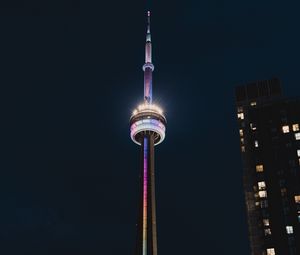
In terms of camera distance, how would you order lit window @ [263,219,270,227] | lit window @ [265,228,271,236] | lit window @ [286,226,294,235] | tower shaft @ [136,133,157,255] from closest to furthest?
1. tower shaft @ [136,133,157,255]
2. lit window @ [286,226,294,235]
3. lit window @ [265,228,271,236]
4. lit window @ [263,219,270,227]

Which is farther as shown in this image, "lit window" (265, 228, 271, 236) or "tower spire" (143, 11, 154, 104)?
"tower spire" (143, 11, 154, 104)

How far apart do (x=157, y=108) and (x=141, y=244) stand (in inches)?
1633

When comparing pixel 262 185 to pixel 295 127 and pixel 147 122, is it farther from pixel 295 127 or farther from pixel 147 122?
pixel 147 122

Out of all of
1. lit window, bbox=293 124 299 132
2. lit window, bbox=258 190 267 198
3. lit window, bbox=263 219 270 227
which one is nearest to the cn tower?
lit window, bbox=258 190 267 198

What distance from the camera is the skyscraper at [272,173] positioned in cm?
12325

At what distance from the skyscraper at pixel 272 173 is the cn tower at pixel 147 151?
28.4m

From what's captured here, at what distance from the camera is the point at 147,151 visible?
127 metres

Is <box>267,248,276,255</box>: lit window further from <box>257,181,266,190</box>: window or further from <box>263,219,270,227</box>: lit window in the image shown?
<box>257,181,266,190</box>: window

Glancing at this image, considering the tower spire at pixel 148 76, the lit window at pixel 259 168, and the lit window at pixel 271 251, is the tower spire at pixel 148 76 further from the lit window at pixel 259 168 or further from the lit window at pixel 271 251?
the lit window at pixel 271 251

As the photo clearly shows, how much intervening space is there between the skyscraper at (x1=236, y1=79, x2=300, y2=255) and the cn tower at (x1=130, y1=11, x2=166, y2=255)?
2838 cm

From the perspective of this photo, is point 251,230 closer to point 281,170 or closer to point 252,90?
point 281,170

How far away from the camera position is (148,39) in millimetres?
155250

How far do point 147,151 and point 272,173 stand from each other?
35.8 m

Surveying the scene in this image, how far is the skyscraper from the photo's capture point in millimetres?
123250
